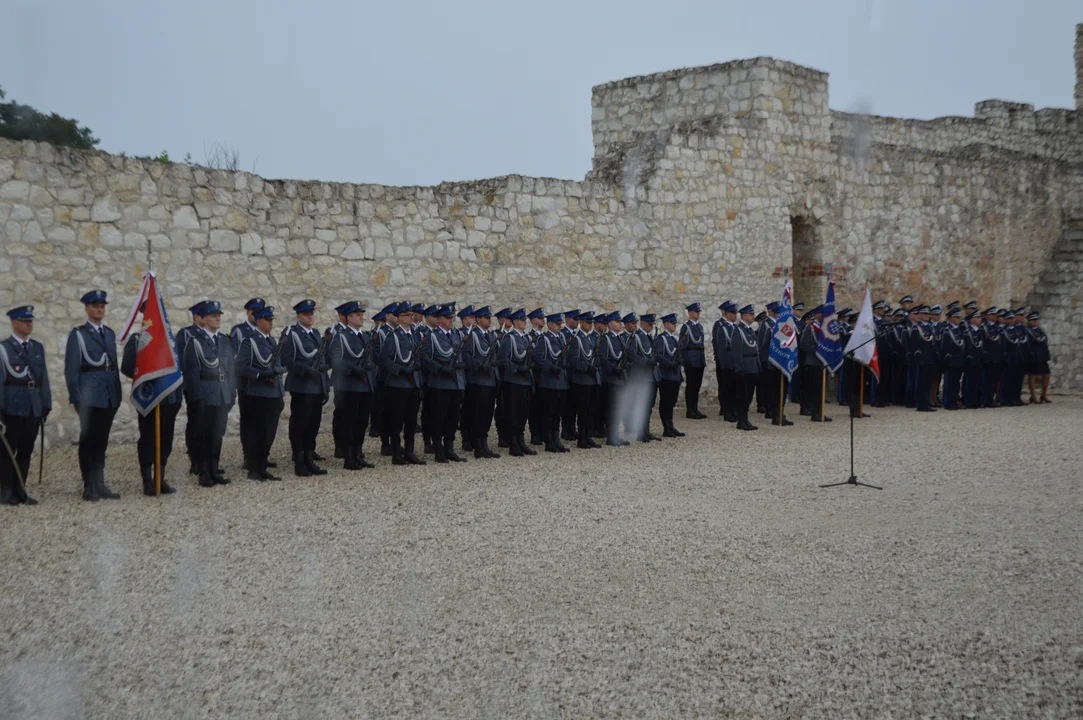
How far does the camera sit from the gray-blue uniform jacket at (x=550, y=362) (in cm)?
1091

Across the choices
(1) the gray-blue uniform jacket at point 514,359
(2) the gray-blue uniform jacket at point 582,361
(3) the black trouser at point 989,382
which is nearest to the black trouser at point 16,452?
(1) the gray-blue uniform jacket at point 514,359

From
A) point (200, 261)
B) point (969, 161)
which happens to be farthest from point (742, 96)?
point (200, 261)

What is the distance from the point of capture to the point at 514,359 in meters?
10.6

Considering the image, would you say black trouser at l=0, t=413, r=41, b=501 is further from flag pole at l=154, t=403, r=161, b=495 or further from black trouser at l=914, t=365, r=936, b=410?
black trouser at l=914, t=365, r=936, b=410

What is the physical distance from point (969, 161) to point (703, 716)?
1700 cm

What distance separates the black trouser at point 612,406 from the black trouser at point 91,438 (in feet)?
17.2

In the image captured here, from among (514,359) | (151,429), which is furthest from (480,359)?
(151,429)

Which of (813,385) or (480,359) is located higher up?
(480,359)

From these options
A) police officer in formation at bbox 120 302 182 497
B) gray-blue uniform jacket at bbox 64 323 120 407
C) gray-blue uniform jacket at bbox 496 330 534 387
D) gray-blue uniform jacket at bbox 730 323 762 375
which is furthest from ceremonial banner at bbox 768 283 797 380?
gray-blue uniform jacket at bbox 64 323 120 407

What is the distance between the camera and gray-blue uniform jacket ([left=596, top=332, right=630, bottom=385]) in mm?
11453

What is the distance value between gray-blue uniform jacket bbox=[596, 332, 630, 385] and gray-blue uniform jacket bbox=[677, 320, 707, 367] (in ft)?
4.92

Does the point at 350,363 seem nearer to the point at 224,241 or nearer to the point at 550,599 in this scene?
the point at 224,241

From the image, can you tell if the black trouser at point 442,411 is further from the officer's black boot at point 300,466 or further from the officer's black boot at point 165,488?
the officer's black boot at point 165,488

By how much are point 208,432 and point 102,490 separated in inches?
38.3
